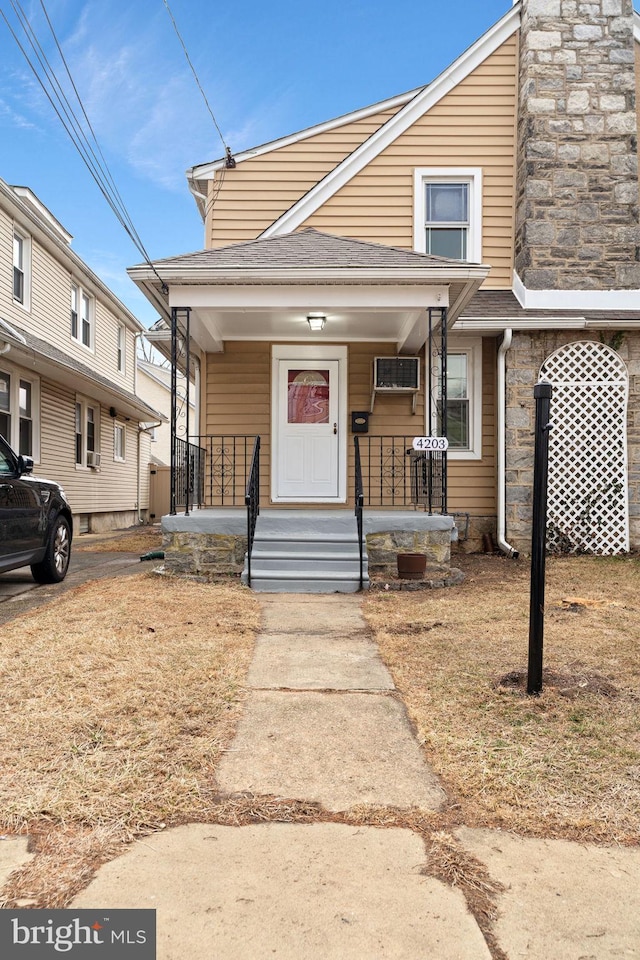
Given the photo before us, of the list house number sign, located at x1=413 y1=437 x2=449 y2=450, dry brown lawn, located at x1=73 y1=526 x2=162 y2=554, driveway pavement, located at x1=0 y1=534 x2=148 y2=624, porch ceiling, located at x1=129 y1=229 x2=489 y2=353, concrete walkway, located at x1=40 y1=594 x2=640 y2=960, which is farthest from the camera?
dry brown lawn, located at x1=73 y1=526 x2=162 y2=554

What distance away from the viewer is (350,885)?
1.79m

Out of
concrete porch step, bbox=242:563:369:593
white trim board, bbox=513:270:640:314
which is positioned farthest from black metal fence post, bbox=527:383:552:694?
white trim board, bbox=513:270:640:314

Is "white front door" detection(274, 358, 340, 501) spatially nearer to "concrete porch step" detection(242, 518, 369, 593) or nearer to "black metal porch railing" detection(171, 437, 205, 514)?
"black metal porch railing" detection(171, 437, 205, 514)

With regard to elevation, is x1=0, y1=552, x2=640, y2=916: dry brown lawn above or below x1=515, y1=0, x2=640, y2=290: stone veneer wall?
below

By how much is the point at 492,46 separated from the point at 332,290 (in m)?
5.14

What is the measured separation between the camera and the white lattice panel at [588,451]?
8758 mm

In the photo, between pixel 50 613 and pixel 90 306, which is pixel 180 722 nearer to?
pixel 50 613

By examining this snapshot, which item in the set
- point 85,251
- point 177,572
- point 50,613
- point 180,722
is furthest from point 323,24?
point 180,722

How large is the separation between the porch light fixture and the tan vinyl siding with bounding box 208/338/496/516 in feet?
3.10

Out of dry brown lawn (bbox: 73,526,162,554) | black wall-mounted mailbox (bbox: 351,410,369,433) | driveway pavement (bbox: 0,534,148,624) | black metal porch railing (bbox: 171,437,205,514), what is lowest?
dry brown lawn (bbox: 73,526,162,554)

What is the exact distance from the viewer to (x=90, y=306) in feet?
52.9

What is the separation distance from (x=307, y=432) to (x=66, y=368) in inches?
195

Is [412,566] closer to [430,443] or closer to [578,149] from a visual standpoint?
[430,443]

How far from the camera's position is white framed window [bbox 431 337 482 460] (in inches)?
364
